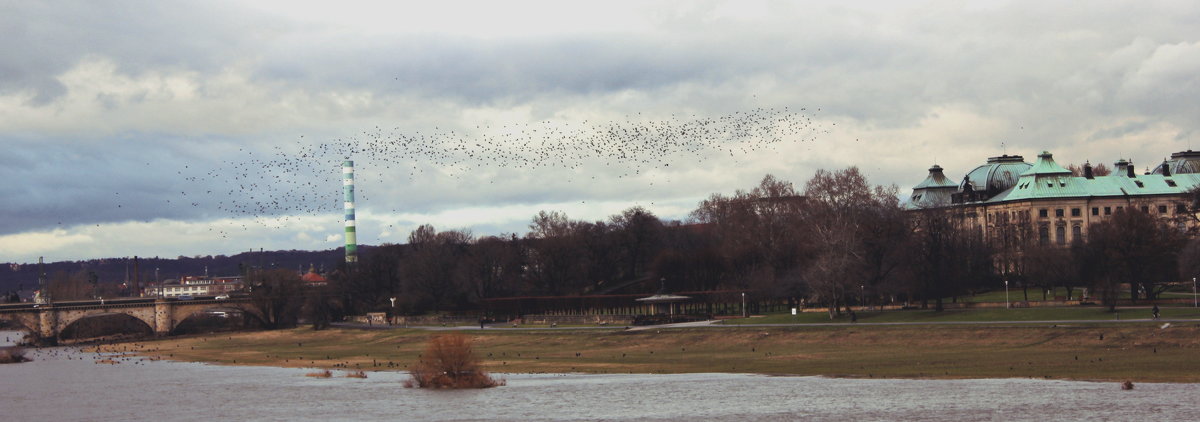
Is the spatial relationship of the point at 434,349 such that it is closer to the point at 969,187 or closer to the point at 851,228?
the point at 851,228

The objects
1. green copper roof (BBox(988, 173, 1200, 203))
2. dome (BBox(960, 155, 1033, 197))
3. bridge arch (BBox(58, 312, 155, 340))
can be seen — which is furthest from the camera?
dome (BBox(960, 155, 1033, 197))

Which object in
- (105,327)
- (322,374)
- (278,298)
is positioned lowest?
(322,374)

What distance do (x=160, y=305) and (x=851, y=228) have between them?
95.0 m

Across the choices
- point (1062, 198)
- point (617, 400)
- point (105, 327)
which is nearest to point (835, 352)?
point (617, 400)

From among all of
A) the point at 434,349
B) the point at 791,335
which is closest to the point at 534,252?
the point at 791,335

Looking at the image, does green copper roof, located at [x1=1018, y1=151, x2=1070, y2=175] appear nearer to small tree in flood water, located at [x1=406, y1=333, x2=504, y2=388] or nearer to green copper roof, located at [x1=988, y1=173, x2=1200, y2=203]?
green copper roof, located at [x1=988, y1=173, x2=1200, y2=203]

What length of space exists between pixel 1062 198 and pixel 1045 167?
7.15 m

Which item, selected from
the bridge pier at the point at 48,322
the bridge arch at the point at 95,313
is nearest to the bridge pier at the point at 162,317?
the bridge arch at the point at 95,313

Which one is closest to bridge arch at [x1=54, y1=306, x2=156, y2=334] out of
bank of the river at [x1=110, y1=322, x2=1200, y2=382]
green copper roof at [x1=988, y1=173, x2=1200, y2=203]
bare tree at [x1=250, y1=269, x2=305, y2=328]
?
bare tree at [x1=250, y1=269, x2=305, y2=328]

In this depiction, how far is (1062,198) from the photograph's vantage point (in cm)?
17525

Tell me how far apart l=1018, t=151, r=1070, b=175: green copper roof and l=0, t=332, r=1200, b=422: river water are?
4712 inches

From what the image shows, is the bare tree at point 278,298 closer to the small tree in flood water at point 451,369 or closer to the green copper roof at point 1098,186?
the green copper roof at point 1098,186

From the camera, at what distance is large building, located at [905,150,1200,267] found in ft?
561

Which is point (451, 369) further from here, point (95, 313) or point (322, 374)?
point (95, 313)
